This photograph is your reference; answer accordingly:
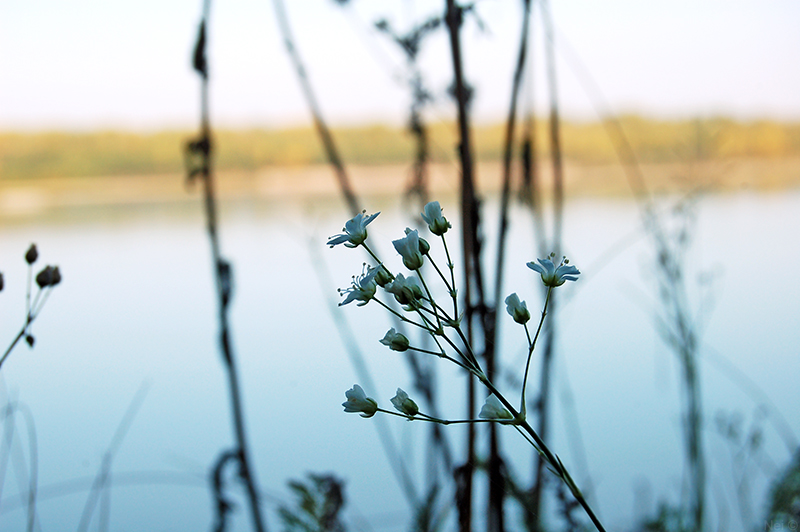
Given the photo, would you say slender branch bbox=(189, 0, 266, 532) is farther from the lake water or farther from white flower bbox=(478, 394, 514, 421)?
white flower bbox=(478, 394, 514, 421)

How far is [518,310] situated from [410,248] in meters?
0.05

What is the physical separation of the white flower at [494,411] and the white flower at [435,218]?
0.24ft

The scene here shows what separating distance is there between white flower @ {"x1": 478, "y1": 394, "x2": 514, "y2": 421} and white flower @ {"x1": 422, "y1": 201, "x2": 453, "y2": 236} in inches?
2.9

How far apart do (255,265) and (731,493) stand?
825 millimetres

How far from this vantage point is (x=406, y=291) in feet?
0.75

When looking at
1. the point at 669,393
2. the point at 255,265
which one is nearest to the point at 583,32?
the point at 669,393

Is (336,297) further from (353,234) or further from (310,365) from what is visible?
(353,234)

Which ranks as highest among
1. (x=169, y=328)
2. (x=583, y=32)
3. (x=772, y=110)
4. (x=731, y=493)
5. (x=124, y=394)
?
(x=772, y=110)

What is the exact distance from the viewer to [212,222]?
1.53 ft

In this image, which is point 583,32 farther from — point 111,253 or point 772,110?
point 111,253

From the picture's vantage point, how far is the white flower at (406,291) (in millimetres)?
227

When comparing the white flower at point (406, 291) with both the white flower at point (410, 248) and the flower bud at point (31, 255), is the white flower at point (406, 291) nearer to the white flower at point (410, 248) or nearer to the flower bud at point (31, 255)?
the white flower at point (410, 248)

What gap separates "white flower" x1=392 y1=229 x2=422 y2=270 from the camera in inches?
9.2

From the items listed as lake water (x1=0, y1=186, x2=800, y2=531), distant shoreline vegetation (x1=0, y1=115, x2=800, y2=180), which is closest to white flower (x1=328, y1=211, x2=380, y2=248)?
lake water (x1=0, y1=186, x2=800, y2=531)
